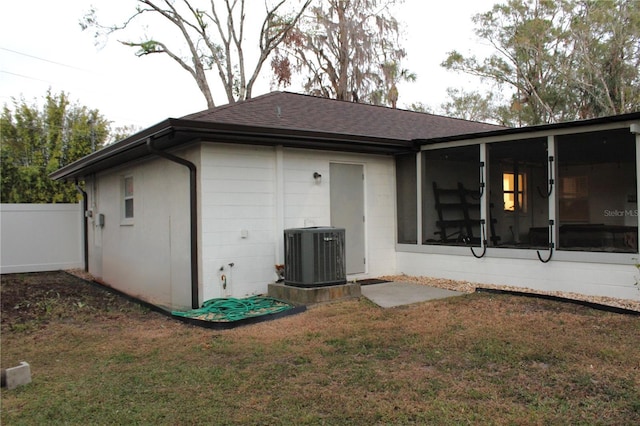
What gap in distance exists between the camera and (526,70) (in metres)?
24.5

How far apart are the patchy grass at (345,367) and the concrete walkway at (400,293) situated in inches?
12.4

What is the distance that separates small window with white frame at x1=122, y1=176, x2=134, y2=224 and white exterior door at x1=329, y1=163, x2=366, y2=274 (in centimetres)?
389

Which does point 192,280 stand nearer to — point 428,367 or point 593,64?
point 428,367

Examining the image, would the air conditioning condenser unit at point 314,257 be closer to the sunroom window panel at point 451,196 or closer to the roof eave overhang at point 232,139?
the roof eave overhang at point 232,139

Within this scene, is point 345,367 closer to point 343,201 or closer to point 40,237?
point 343,201

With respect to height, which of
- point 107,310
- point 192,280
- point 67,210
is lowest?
point 107,310

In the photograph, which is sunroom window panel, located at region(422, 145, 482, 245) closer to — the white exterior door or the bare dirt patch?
the white exterior door

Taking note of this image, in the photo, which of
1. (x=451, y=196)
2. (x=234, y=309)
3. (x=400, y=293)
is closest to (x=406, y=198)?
(x=451, y=196)

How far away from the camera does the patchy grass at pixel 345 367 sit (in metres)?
3.20

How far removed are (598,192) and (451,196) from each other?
2.18m

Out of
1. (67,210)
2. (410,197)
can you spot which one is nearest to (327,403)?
(410,197)

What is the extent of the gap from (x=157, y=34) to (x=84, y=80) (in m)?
4.03

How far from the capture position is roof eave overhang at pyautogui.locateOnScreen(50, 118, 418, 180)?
6254mm

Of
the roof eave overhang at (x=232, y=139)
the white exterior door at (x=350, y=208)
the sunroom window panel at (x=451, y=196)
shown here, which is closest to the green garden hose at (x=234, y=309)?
the white exterior door at (x=350, y=208)
